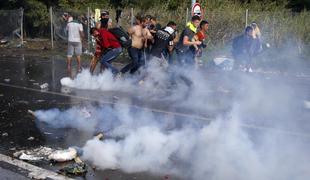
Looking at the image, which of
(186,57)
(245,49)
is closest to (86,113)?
(186,57)

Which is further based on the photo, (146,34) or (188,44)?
(146,34)

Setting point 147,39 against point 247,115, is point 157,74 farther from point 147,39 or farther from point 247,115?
point 247,115

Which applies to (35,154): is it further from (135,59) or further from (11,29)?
(11,29)

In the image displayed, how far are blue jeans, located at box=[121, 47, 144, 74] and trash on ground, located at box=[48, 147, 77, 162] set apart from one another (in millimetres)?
6280

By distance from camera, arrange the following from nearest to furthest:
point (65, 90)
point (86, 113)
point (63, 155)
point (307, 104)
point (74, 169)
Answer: point (74, 169) → point (63, 155) → point (86, 113) → point (307, 104) → point (65, 90)

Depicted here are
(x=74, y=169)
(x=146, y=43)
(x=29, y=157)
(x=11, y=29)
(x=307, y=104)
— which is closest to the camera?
(x=74, y=169)

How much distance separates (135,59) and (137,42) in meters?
0.43

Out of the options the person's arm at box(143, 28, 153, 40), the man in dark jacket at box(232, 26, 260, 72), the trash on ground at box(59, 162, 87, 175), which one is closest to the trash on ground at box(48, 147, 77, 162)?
the trash on ground at box(59, 162, 87, 175)

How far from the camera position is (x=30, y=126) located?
762cm

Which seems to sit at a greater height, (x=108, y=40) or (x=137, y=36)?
(x=137, y=36)

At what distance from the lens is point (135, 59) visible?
12031 mm

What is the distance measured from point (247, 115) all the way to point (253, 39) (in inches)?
255

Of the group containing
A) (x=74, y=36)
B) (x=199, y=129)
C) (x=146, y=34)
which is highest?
(x=146, y=34)

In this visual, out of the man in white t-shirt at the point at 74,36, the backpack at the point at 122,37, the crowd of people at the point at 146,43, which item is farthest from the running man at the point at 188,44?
the man in white t-shirt at the point at 74,36
